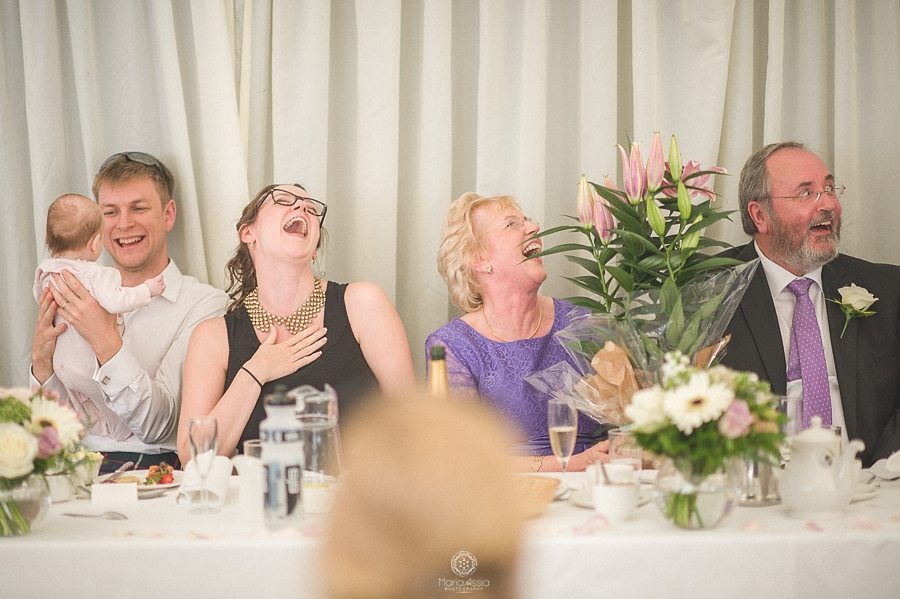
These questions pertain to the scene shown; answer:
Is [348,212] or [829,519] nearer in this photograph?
[829,519]

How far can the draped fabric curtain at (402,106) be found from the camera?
11.2 feet

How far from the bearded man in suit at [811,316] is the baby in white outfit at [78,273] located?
186 cm

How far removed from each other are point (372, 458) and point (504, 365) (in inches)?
92.2

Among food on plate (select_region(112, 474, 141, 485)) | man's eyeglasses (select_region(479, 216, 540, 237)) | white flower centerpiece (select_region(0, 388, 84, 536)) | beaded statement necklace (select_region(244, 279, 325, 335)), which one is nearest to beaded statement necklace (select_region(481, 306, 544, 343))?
man's eyeglasses (select_region(479, 216, 540, 237))

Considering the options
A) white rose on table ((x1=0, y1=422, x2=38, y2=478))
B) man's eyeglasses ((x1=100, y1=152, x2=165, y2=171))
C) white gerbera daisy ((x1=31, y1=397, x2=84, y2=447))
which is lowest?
white rose on table ((x1=0, y1=422, x2=38, y2=478))

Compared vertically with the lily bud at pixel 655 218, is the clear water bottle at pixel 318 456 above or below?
below

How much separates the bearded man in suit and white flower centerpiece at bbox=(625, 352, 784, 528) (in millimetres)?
1181

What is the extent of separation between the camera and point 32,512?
171 cm

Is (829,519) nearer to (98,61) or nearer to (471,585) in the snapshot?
(471,585)

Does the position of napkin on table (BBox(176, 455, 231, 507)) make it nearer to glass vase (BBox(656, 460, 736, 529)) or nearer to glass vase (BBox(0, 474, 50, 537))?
glass vase (BBox(0, 474, 50, 537))

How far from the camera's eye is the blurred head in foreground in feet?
2.08

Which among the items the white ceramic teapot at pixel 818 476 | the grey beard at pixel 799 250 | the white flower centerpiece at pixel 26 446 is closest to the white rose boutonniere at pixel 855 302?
the grey beard at pixel 799 250

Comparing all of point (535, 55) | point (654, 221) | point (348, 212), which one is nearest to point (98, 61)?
point (348, 212)

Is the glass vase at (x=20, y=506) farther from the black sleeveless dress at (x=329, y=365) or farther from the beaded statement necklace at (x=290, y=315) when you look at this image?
the beaded statement necklace at (x=290, y=315)
